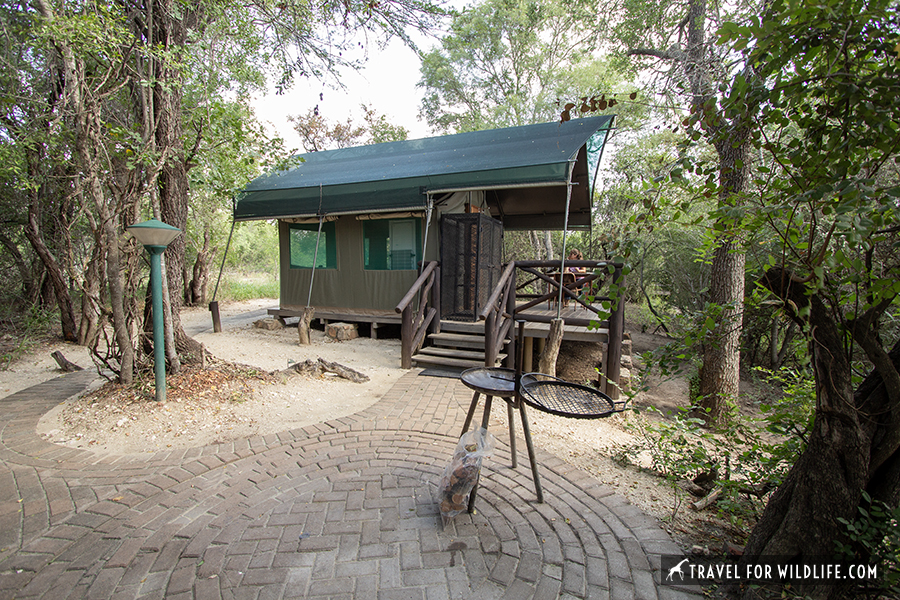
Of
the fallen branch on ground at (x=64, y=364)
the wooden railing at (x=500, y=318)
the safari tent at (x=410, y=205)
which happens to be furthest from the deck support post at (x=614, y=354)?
Answer: the fallen branch on ground at (x=64, y=364)

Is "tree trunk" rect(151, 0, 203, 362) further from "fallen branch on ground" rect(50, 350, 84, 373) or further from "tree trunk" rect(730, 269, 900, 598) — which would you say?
"tree trunk" rect(730, 269, 900, 598)

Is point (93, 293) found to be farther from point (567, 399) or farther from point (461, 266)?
point (567, 399)

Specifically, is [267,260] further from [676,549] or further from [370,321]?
[676,549]

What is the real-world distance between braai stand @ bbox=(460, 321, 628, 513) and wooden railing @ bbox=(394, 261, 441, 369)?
3286mm

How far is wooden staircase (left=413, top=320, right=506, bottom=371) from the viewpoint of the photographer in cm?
584

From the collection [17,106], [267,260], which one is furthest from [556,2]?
[267,260]

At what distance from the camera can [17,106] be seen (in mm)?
5484

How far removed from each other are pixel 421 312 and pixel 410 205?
1.83 metres

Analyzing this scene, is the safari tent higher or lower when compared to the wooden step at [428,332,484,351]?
higher

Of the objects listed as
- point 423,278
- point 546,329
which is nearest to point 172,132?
point 423,278

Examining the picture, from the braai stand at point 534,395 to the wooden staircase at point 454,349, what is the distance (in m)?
3.13

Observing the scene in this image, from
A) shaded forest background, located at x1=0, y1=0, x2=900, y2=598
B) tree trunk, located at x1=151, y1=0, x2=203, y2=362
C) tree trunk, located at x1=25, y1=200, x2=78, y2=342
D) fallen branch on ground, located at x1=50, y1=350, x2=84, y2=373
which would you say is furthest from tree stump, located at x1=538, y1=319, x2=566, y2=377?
tree trunk, located at x1=25, y1=200, x2=78, y2=342

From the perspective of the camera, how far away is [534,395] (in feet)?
7.46

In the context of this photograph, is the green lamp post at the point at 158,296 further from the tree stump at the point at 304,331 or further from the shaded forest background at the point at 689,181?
the tree stump at the point at 304,331
